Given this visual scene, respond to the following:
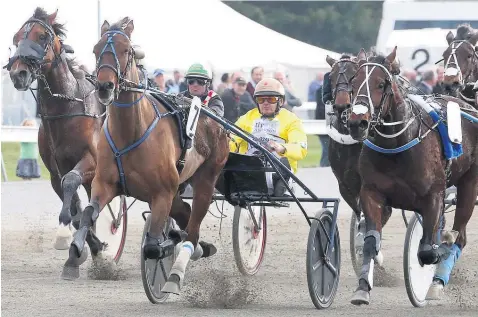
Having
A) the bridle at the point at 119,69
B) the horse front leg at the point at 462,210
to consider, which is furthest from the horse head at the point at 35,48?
the horse front leg at the point at 462,210

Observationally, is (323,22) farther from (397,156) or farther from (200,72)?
(397,156)

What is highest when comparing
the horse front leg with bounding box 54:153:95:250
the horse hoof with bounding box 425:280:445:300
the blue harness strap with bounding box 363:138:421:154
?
the blue harness strap with bounding box 363:138:421:154

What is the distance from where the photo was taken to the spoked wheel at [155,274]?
7711mm

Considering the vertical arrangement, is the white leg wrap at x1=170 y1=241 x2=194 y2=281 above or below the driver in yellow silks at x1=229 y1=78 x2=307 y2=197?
below

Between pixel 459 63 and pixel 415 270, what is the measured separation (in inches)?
104

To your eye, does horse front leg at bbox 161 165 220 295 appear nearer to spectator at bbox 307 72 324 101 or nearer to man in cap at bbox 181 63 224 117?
man in cap at bbox 181 63 224 117

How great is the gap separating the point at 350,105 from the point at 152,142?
120cm

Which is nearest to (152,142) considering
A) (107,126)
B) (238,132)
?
(107,126)

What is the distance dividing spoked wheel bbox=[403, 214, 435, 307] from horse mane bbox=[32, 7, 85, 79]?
278 centimetres

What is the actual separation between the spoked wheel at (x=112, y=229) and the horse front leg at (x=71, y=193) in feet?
2.01

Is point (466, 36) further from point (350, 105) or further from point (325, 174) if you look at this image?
point (325, 174)

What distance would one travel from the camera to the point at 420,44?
28125 mm

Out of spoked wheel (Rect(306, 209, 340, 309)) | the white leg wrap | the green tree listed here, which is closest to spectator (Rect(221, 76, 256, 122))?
spoked wheel (Rect(306, 209, 340, 309))

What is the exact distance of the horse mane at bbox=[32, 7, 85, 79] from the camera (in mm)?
8931
